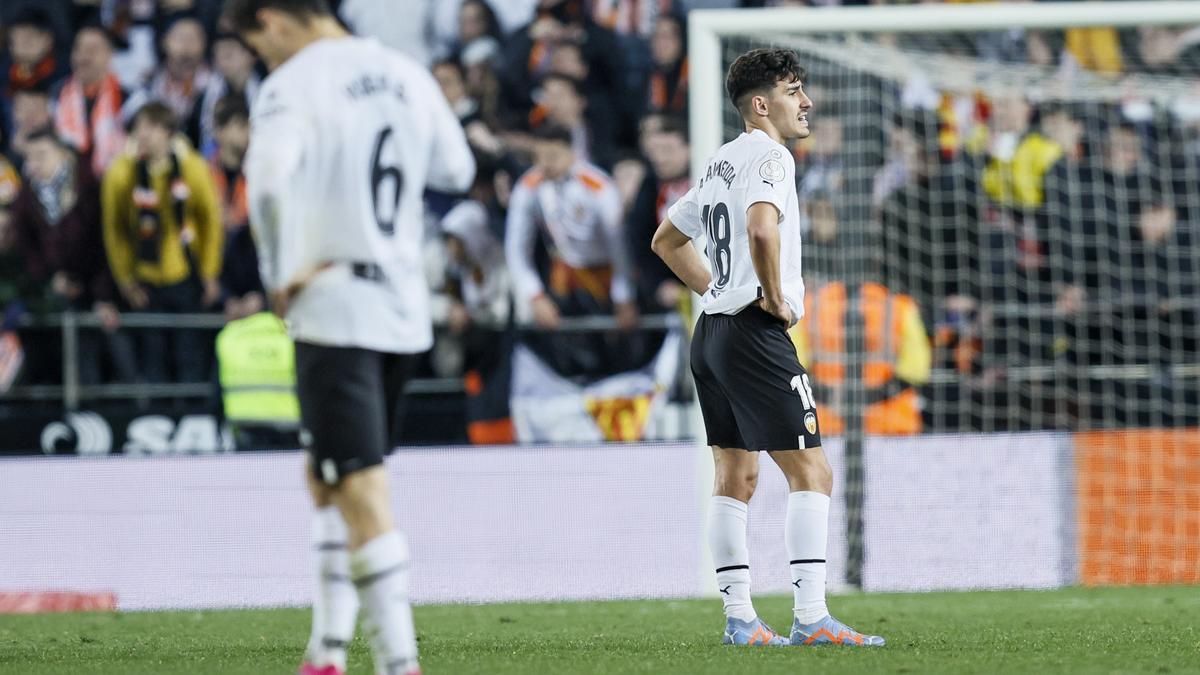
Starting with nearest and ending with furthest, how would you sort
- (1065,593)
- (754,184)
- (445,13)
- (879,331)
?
(754,184)
(1065,593)
(879,331)
(445,13)

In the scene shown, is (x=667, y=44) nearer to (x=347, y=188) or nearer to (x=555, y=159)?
(x=555, y=159)

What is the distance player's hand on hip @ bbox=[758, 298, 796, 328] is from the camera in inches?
226

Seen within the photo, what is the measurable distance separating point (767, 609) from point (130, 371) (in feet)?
18.0

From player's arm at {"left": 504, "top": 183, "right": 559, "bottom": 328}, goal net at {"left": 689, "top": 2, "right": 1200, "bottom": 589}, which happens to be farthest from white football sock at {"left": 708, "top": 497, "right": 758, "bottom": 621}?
player's arm at {"left": 504, "top": 183, "right": 559, "bottom": 328}

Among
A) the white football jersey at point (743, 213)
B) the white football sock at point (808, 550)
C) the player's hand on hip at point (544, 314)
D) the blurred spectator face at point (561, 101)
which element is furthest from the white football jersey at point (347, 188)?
the blurred spectator face at point (561, 101)

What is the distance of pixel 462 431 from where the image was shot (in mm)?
11578

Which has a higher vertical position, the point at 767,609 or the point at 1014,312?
the point at 1014,312

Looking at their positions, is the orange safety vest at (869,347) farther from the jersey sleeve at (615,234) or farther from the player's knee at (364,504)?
the player's knee at (364,504)

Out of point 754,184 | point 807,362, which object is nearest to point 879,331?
point 807,362

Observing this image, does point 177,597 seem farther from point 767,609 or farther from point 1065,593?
point 1065,593

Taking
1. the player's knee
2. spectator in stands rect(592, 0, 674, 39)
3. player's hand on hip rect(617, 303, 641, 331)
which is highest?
spectator in stands rect(592, 0, 674, 39)

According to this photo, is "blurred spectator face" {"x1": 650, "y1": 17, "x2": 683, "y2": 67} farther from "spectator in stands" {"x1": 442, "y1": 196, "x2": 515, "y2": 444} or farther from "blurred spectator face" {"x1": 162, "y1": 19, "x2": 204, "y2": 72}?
"blurred spectator face" {"x1": 162, "y1": 19, "x2": 204, "y2": 72}

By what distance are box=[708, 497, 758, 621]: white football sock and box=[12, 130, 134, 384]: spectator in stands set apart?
699 centimetres

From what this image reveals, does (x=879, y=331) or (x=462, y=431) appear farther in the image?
(x=462, y=431)
